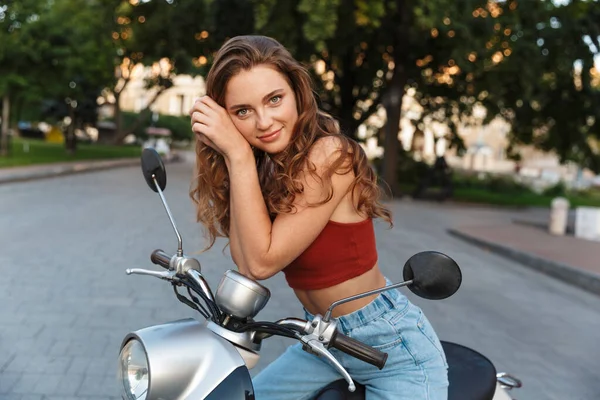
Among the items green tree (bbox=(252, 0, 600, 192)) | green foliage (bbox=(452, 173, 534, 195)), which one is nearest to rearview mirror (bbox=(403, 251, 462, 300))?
green tree (bbox=(252, 0, 600, 192))

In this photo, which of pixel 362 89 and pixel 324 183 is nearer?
pixel 324 183

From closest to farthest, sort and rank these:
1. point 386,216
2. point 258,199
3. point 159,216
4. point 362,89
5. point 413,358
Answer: point 258,199 → point 413,358 → point 386,216 → point 159,216 → point 362,89

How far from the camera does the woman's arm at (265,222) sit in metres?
1.80

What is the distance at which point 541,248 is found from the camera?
11031mm

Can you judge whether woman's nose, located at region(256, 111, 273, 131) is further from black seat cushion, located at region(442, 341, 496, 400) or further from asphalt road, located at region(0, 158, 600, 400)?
asphalt road, located at region(0, 158, 600, 400)

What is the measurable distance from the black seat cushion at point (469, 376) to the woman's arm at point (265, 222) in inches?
27.0

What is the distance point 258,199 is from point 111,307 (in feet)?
14.2

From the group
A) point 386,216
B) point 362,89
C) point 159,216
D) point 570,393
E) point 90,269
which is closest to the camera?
point 386,216

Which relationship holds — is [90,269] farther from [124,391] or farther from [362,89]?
[362,89]

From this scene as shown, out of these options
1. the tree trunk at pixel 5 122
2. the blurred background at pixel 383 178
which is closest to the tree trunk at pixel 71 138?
the blurred background at pixel 383 178

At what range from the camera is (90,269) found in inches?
284

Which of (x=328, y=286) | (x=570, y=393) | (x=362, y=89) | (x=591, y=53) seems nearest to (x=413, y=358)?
(x=328, y=286)

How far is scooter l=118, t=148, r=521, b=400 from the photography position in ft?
5.03

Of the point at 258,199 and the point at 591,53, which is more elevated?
the point at 591,53
